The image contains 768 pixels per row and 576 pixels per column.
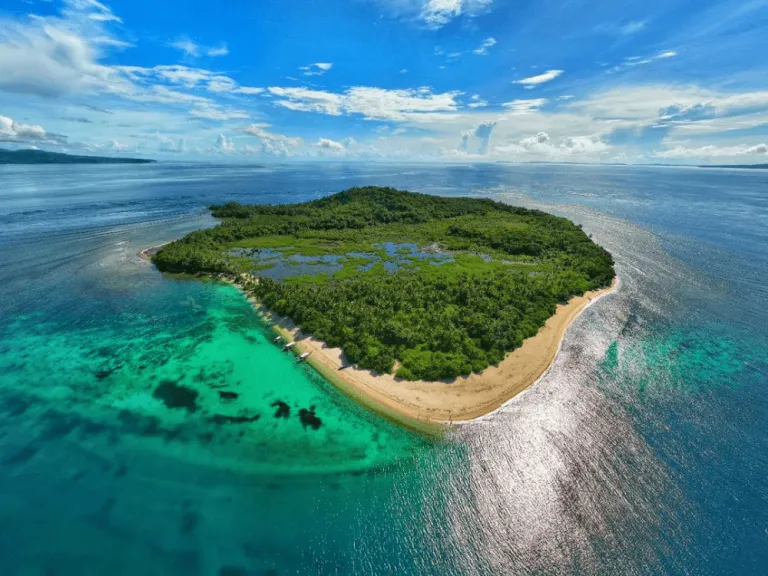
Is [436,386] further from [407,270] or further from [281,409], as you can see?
[407,270]

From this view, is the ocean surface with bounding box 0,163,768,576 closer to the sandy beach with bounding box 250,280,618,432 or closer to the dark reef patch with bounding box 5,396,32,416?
the dark reef patch with bounding box 5,396,32,416

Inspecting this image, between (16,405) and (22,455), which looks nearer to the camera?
(22,455)

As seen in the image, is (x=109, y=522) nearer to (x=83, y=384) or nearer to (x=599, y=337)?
(x=83, y=384)

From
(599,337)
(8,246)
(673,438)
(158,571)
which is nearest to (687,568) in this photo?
(673,438)

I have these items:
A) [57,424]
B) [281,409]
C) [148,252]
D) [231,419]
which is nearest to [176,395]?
[231,419]

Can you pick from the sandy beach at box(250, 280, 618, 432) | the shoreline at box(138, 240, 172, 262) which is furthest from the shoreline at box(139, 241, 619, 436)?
the shoreline at box(138, 240, 172, 262)

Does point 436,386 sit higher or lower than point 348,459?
higher

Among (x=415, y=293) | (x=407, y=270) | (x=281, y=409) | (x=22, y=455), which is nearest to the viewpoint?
(x=22, y=455)
